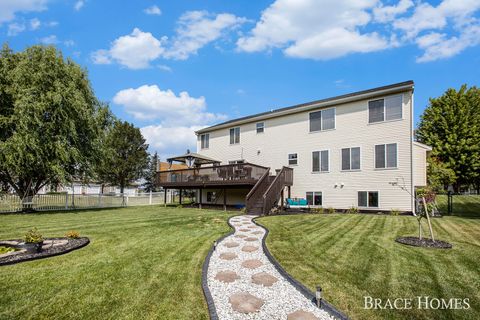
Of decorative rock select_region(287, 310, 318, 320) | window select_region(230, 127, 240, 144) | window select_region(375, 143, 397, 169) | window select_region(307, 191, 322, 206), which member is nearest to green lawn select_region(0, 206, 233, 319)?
decorative rock select_region(287, 310, 318, 320)

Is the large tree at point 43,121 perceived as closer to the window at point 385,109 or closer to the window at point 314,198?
the window at point 314,198

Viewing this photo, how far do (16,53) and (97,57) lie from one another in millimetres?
6195

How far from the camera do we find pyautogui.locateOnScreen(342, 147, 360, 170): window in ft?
48.1

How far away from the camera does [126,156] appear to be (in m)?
36.0

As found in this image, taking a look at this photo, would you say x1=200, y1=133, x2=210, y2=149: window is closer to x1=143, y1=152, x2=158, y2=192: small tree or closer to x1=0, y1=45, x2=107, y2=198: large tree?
x1=0, y1=45, x2=107, y2=198: large tree

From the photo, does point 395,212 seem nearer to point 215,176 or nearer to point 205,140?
point 215,176

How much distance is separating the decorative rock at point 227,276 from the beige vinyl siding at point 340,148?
38.8 feet

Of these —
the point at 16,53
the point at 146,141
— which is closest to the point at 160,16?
the point at 16,53

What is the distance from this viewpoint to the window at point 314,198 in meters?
15.8

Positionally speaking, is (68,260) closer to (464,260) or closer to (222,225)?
(222,225)

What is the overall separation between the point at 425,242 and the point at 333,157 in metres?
9.17

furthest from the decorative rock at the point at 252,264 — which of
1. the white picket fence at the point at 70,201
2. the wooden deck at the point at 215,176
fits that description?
the white picket fence at the point at 70,201

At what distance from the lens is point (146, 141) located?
1515 inches

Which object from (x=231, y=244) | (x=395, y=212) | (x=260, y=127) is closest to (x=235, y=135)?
(x=260, y=127)
